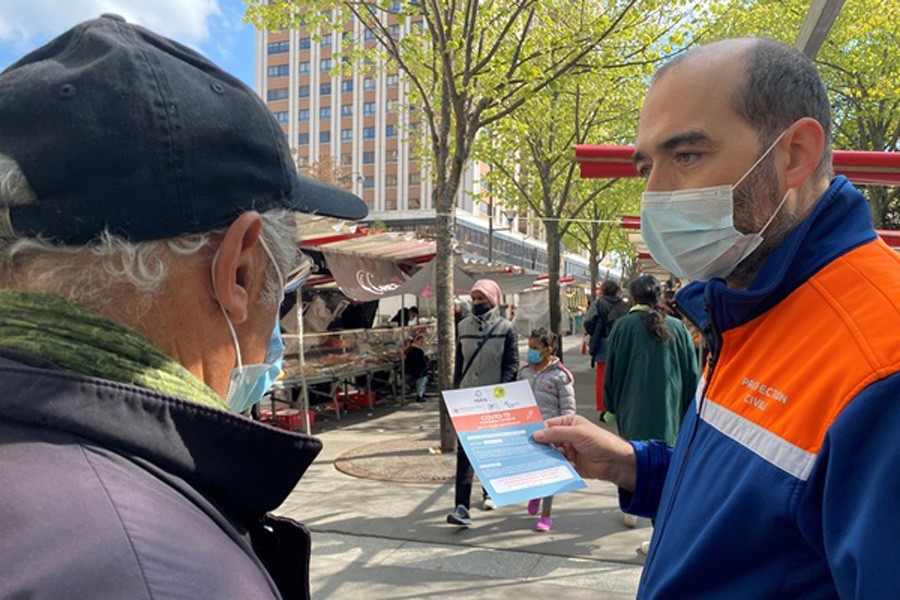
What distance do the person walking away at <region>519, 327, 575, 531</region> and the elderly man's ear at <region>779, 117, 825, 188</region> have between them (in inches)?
162

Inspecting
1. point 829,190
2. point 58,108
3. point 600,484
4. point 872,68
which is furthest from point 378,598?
point 872,68

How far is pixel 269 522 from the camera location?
3.67 feet

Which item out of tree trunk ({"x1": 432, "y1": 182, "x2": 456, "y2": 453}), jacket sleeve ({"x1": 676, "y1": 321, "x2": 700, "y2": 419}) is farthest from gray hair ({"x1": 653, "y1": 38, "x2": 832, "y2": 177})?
tree trunk ({"x1": 432, "y1": 182, "x2": 456, "y2": 453})

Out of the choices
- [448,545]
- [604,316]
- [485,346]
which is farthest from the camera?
[604,316]

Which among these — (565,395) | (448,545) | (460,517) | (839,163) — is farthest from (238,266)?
(460,517)

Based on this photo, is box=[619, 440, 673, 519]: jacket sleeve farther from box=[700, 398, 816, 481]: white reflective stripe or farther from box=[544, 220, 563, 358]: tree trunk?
box=[544, 220, 563, 358]: tree trunk

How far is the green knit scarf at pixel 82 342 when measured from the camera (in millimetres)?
893

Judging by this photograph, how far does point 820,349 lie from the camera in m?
1.32

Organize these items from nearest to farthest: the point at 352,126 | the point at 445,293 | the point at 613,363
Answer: the point at 613,363 < the point at 445,293 < the point at 352,126

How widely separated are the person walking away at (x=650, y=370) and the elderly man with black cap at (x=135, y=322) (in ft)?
15.3

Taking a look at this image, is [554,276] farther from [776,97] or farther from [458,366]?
[776,97]

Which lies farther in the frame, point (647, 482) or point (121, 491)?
point (647, 482)

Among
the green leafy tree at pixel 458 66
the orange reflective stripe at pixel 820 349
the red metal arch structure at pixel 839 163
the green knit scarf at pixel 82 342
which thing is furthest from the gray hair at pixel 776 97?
the green leafy tree at pixel 458 66

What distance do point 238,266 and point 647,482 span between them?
1.58 m
